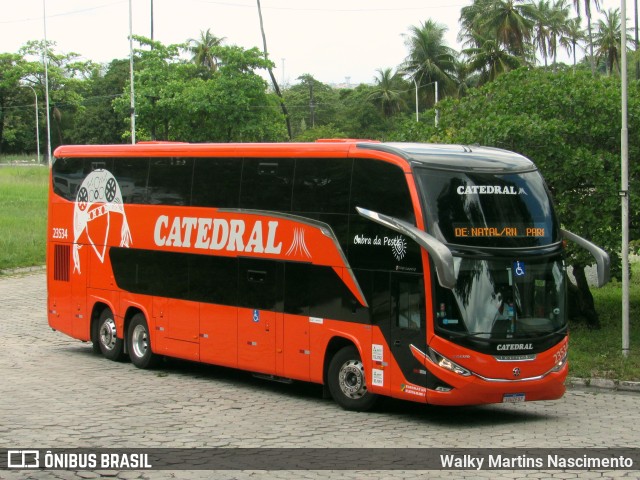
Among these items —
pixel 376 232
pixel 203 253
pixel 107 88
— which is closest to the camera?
pixel 376 232

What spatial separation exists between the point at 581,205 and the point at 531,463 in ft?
36.8

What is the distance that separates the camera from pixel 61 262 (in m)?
20.4

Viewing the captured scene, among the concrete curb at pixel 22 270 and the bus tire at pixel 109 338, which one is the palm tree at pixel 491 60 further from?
the bus tire at pixel 109 338

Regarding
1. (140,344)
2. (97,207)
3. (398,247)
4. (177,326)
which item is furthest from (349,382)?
(97,207)

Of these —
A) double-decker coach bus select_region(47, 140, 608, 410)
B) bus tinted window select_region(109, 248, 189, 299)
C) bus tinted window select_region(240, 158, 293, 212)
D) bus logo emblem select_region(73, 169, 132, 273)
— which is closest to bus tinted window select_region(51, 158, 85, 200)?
bus logo emblem select_region(73, 169, 132, 273)

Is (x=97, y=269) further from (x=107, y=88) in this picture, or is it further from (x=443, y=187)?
(x=107, y=88)

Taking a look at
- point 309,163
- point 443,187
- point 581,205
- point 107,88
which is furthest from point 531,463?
point 107,88

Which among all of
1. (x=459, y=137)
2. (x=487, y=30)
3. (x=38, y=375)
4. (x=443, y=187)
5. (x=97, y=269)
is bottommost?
(x=38, y=375)

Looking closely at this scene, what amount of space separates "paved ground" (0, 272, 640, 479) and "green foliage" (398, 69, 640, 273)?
15.5 feet

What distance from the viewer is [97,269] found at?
19.4 m

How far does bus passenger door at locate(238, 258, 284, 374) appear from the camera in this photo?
1523 cm

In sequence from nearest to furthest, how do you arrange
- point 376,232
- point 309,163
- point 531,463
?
point 531,463
point 376,232
point 309,163

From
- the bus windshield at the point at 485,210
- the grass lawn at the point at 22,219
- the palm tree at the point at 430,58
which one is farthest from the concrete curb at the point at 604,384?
the palm tree at the point at 430,58

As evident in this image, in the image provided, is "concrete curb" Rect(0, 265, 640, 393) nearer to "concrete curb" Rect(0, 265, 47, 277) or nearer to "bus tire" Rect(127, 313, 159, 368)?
"bus tire" Rect(127, 313, 159, 368)
